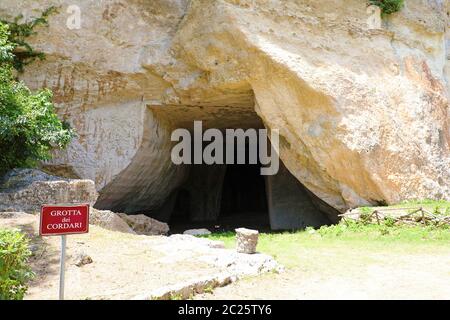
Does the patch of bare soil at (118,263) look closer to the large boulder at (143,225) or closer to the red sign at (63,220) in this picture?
the red sign at (63,220)

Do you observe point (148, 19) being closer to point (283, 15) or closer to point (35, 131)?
point (283, 15)

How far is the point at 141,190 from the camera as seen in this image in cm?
1730

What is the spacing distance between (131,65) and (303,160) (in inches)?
268

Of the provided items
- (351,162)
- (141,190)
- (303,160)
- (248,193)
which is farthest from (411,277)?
(248,193)

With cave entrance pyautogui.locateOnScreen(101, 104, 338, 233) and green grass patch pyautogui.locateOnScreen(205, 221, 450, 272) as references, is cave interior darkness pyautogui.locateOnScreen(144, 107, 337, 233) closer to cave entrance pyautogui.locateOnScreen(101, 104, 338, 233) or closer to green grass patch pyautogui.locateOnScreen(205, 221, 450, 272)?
cave entrance pyautogui.locateOnScreen(101, 104, 338, 233)

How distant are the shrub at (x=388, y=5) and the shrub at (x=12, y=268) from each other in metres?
13.3

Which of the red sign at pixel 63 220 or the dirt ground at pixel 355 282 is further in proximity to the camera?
the dirt ground at pixel 355 282

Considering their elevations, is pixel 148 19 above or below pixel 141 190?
above

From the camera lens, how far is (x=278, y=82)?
1338 cm

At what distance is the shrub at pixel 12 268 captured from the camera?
15.3 ft

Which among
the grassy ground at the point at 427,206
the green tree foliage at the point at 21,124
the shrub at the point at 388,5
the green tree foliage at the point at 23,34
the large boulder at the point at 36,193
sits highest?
the shrub at the point at 388,5

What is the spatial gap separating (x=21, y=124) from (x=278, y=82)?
7.53m

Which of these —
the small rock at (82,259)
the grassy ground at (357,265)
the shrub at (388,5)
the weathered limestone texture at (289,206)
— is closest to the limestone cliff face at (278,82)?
the shrub at (388,5)

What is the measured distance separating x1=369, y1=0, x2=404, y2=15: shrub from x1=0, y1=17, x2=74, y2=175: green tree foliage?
1092cm
